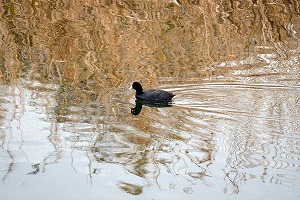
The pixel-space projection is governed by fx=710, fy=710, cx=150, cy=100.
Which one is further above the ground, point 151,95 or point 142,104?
point 151,95

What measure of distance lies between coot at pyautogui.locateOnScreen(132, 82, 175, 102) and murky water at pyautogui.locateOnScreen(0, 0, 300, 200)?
0.13 m

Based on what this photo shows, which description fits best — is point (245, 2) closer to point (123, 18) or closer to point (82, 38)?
point (123, 18)

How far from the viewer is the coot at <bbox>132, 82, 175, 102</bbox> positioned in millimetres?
9133

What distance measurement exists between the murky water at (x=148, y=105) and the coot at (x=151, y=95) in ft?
0.43

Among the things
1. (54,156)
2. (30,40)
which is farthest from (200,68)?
(54,156)

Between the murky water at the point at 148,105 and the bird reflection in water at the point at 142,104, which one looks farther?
the bird reflection in water at the point at 142,104

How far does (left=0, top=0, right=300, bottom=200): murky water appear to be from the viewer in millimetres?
6758

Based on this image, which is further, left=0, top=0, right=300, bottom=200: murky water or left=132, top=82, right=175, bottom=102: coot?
left=132, top=82, right=175, bottom=102: coot

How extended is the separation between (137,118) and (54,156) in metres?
1.65

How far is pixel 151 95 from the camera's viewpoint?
9312 millimetres

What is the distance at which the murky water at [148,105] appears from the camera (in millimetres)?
6758

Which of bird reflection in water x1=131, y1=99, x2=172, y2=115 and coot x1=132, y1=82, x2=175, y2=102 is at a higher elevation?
→ coot x1=132, y1=82, x2=175, y2=102

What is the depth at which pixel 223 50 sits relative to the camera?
1193 cm

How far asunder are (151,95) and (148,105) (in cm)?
15
